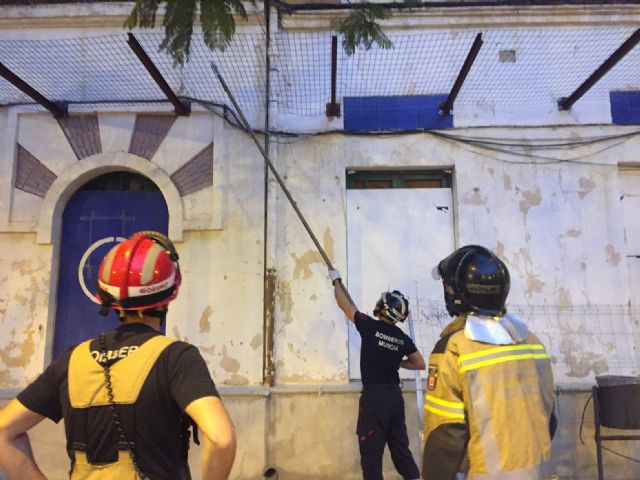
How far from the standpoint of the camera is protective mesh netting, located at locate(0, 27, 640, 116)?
5.72m

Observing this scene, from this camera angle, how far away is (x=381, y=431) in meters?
4.17

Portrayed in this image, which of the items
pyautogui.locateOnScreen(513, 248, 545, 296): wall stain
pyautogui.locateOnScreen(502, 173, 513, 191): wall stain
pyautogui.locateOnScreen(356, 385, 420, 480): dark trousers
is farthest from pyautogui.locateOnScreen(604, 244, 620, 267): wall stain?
pyautogui.locateOnScreen(356, 385, 420, 480): dark trousers

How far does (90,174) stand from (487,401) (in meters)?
5.30

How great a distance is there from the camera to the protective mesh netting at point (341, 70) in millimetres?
5719

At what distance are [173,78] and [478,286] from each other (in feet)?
16.2

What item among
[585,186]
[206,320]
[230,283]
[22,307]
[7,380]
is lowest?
[7,380]

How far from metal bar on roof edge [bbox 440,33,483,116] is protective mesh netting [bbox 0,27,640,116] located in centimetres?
25

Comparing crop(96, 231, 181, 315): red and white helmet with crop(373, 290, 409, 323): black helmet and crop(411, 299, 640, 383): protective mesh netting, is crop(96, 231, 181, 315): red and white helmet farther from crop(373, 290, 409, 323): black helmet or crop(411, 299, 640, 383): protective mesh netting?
crop(411, 299, 640, 383): protective mesh netting

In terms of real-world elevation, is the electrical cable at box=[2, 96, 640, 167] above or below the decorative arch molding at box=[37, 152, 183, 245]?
above

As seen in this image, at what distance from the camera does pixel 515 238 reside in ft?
18.4

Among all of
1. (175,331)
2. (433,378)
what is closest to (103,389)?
(433,378)

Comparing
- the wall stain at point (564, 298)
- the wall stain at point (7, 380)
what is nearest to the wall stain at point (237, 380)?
the wall stain at point (7, 380)

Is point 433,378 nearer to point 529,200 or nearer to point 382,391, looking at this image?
point 382,391

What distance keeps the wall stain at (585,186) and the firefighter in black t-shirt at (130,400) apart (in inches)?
208
